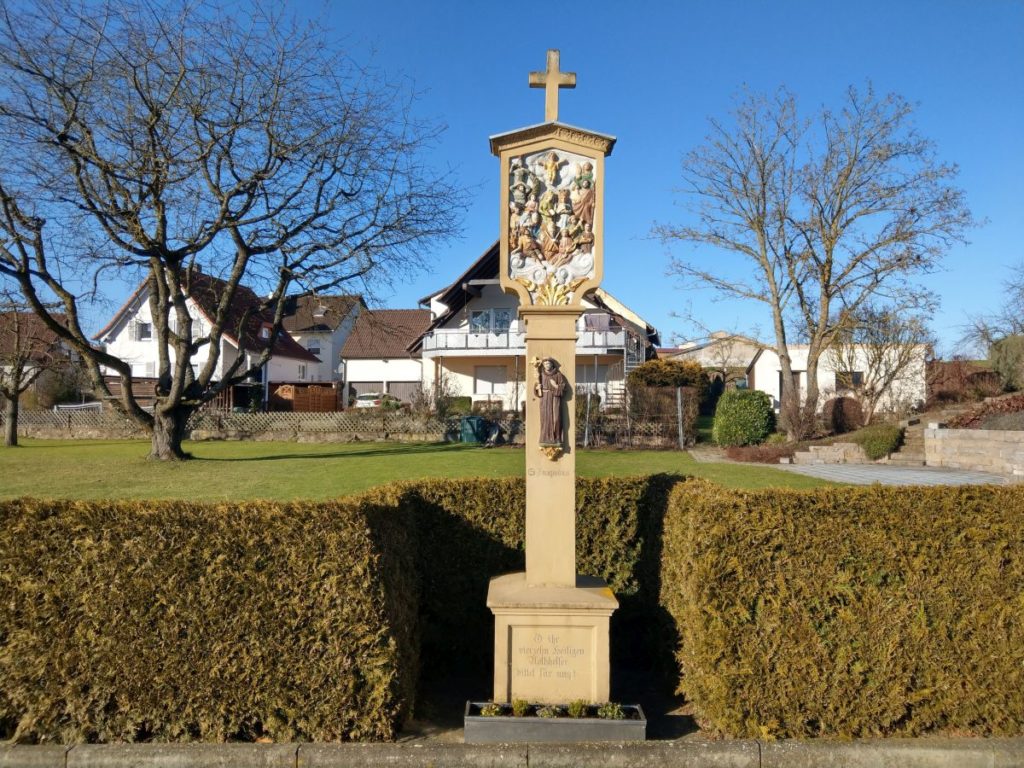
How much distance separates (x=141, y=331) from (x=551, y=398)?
148ft

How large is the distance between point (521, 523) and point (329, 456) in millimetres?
17370

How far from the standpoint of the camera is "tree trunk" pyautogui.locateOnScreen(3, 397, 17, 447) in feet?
87.1

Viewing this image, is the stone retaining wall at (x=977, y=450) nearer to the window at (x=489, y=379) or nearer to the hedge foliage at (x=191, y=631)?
the hedge foliage at (x=191, y=631)

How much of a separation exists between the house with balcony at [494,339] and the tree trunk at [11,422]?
17.1m

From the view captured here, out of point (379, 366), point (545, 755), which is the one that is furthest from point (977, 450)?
point (379, 366)

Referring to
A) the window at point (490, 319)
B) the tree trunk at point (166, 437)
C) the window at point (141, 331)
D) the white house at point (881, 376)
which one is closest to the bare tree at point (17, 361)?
the tree trunk at point (166, 437)

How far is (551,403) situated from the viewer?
178 inches

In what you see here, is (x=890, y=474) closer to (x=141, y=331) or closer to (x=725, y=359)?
(x=725, y=359)

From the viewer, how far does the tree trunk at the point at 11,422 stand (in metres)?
26.6

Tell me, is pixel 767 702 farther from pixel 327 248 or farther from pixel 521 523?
pixel 327 248

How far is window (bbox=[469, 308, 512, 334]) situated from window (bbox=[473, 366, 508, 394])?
293cm

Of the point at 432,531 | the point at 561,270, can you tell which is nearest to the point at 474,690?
the point at 432,531

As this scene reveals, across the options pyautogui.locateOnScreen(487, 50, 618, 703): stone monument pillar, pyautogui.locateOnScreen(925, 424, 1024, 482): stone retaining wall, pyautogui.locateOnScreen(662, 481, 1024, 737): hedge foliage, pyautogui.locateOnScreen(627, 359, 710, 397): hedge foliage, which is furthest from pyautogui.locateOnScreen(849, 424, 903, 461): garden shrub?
pyautogui.locateOnScreen(487, 50, 618, 703): stone monument pillar

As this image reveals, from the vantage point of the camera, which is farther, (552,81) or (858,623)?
(552,81)
